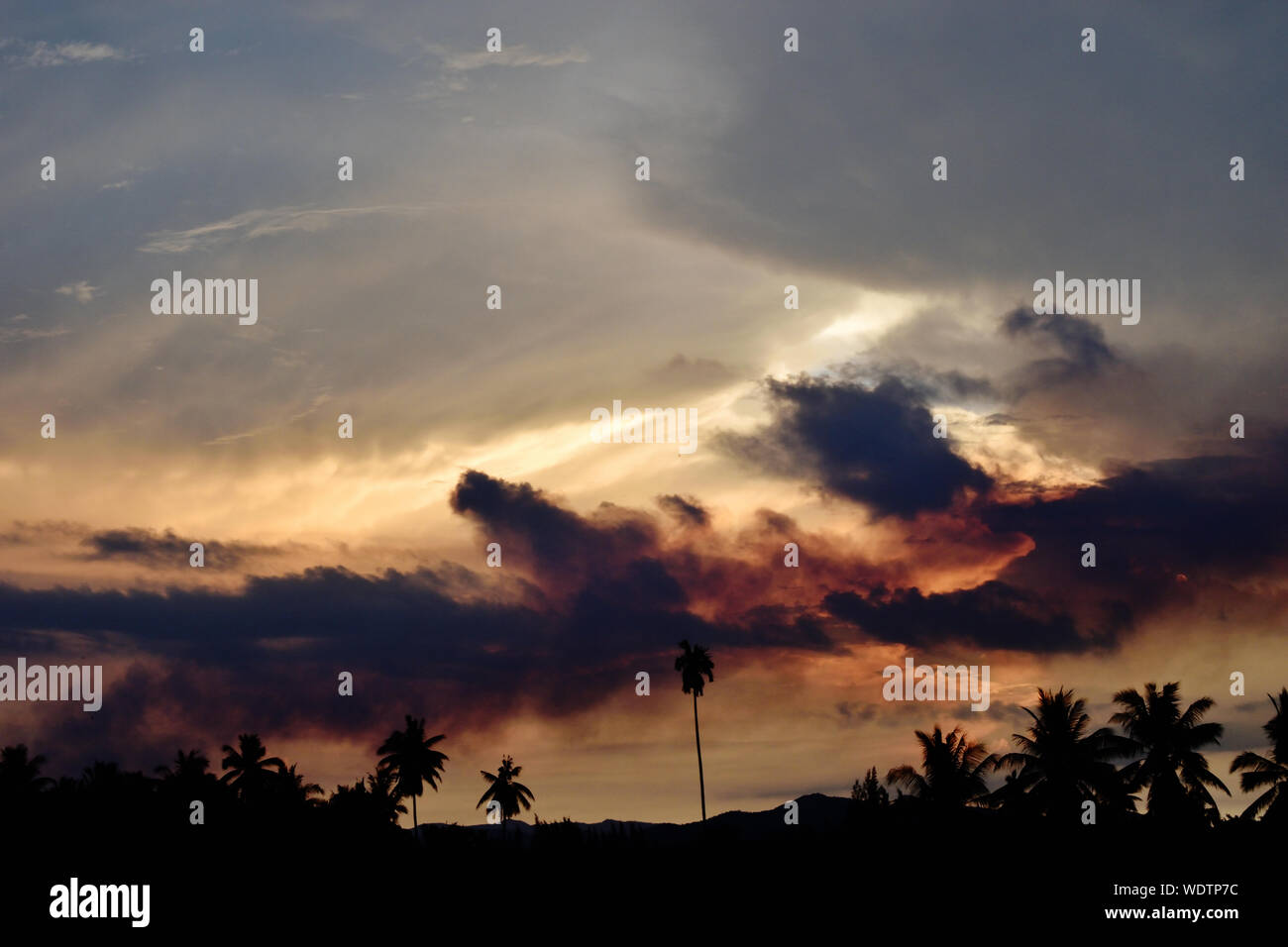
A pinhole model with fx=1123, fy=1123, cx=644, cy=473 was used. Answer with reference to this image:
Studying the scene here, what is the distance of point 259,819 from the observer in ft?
161

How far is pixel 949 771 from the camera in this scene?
2805 inches

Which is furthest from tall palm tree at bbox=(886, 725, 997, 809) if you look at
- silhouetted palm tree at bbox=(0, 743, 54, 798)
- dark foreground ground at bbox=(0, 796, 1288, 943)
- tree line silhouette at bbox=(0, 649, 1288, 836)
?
silhouetted palm tree at bbox=(0, 743, 54, 798)

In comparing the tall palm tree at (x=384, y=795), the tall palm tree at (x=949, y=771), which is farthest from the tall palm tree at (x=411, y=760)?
the tall palm tree at (x=949, y=771)

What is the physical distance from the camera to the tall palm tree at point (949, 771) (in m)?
70.8

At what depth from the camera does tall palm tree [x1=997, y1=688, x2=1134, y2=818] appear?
6500 cm

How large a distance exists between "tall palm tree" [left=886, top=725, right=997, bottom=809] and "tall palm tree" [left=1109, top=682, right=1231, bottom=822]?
867 cm

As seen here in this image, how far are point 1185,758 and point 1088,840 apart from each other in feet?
89.5
